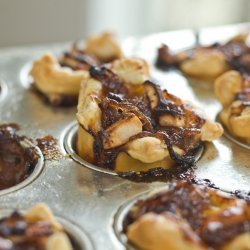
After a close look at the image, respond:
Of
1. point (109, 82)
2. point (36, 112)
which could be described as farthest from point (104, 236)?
point (36, 112)

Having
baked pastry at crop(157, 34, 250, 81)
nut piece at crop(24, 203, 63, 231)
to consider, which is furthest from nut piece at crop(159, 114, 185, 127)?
baked pastry at crop(157, 34, 250, 81)

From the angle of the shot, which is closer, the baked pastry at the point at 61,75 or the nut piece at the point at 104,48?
the baked pastry at the point at 61,75

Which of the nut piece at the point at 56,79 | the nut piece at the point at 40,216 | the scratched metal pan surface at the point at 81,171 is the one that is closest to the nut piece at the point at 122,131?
the scratched metal pan surface at the point at 81,171

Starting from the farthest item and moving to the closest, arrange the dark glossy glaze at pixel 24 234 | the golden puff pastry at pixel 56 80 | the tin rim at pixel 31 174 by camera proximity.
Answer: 1. the golden puff pastry at pixel 56 80
2. the tin rim at pixel 31 174
3. the dark glossy glaze at pixel 24 234

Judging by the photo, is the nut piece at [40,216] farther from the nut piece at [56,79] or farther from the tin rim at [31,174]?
the nut piece at [56,79]

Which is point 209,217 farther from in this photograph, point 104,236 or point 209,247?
point 104,236

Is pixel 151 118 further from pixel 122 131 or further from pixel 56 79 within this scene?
pixel 56 79
